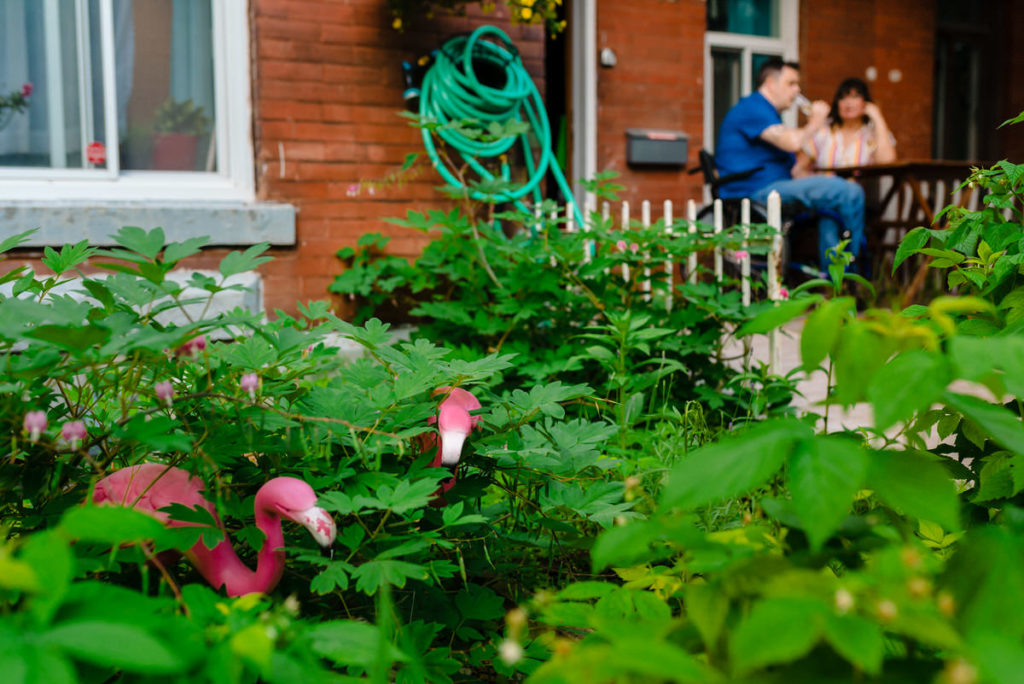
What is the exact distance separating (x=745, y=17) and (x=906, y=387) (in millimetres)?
7777

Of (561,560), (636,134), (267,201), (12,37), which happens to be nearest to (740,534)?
(561,560)

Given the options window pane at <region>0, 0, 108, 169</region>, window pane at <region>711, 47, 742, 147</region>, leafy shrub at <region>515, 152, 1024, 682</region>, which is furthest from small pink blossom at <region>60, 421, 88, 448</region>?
window pane at <region>711, 47, 742, 147</region>

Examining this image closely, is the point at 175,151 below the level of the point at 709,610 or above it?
above

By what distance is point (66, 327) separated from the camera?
1.08 metres

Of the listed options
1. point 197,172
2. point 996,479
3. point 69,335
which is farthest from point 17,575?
point 197,172

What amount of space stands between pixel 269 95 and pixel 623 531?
388cm

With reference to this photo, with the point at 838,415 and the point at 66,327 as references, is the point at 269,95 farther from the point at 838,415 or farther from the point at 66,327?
the point at 66,327

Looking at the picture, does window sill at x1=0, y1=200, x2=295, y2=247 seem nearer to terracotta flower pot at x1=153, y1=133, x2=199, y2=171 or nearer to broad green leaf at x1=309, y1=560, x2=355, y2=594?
terracotta flower pot at x1=153, y1=133, x2=199, y2=171

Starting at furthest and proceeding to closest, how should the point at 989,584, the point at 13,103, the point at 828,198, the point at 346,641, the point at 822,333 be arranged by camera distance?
the point at 828,198 → the point at 13,103 → the point at 346,641 → the point at 822,333 → the point at 989,584

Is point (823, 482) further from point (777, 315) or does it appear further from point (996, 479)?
point (996, 479)

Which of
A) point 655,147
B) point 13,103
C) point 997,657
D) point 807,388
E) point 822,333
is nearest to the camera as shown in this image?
point 997,657

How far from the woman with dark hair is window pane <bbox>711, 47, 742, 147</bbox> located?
0.93 metres

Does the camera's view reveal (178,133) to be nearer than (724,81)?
Yes

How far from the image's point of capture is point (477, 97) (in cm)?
480
